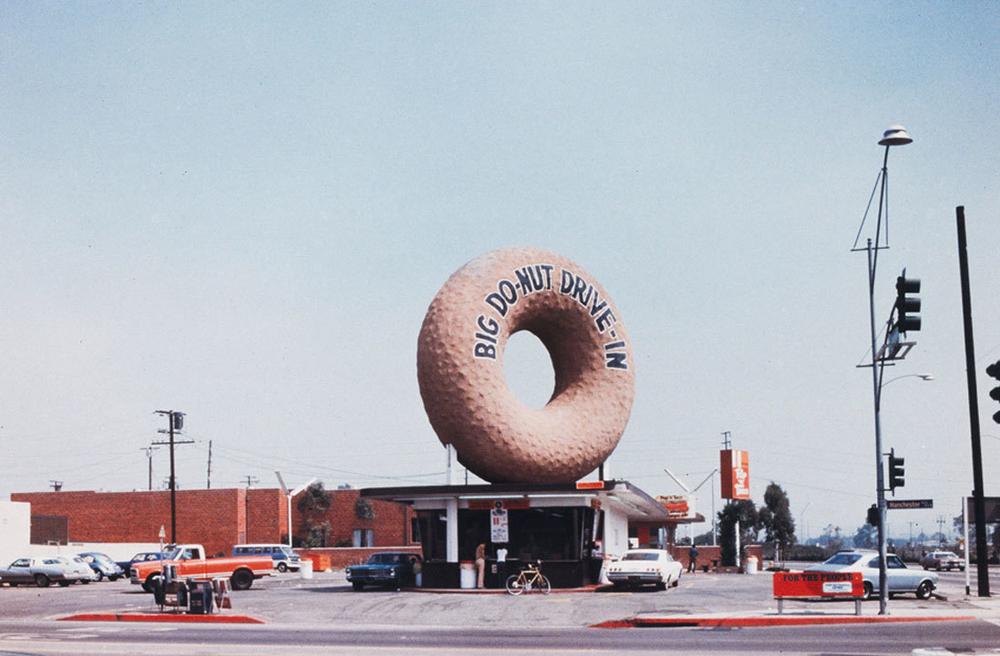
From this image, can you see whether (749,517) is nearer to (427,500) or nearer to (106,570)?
(106,570)

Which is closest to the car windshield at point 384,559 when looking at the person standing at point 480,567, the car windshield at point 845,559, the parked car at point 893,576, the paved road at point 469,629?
the paved road at point 469,629

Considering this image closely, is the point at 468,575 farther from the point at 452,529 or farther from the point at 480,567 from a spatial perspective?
the point at 452,529

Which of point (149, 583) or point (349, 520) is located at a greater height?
point (349, 520)

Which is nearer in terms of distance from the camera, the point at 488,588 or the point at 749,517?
the point at 488,588

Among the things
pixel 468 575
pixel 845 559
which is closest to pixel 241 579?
pixel 468 575

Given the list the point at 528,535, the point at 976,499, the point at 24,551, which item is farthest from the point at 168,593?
the point at 24,551

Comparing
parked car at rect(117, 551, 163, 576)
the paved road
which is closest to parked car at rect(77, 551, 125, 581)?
parked car at rect(117, 551, 163, 576)

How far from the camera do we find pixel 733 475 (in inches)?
2889

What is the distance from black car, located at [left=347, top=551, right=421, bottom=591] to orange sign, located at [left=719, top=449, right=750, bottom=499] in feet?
121

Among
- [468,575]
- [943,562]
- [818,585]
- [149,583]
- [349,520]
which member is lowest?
[943,562]

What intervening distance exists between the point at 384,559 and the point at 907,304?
21.4 meters

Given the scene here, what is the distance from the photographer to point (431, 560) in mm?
38750

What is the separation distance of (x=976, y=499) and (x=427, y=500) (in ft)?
54.3

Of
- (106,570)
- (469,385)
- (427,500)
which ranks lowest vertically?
(106,570)
